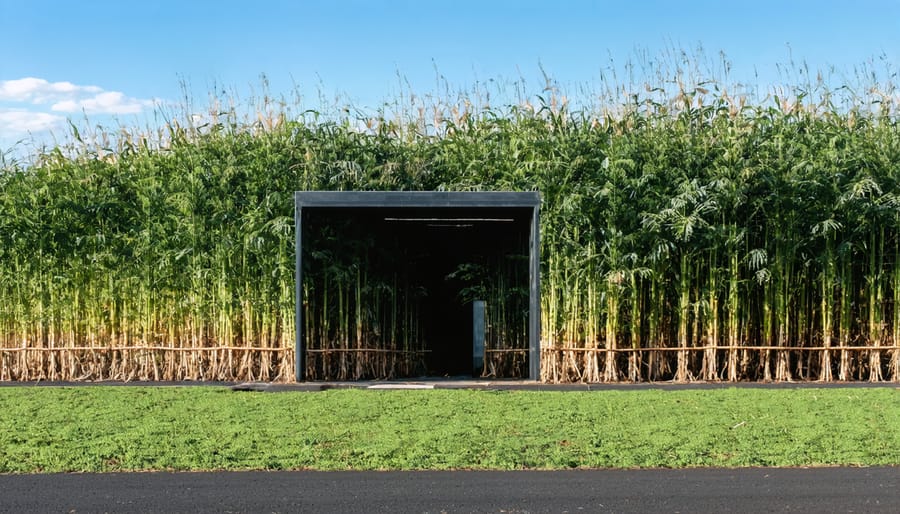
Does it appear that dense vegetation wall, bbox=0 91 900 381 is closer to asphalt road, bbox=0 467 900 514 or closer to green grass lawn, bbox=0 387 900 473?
green grass lawn, bbox=0 387 900 473

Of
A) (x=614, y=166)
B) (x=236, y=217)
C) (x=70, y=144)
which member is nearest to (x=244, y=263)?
(x=236, y=217)

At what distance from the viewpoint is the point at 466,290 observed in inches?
464

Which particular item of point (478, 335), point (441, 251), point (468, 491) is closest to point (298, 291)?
point (478, 335)

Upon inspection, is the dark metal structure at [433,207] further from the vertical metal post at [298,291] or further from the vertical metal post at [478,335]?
the vertical metal post at [478,335]

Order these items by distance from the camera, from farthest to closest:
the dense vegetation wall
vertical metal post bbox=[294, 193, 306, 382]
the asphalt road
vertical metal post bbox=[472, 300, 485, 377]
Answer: vertical metal post bbox=[472, 300, 485, 377]
the dense vegetation wall
vertical metal post bbox=[294, 193, 306, 382]
the asphalt road

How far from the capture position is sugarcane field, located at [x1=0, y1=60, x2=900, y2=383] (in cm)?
1071

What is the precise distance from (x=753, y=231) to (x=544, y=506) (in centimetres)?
698

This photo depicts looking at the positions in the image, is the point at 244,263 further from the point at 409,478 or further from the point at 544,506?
the point at 544,506

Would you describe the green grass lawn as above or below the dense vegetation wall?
below


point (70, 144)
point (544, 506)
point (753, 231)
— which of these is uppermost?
point (70, 144)

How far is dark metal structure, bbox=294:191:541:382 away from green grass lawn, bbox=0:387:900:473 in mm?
1033

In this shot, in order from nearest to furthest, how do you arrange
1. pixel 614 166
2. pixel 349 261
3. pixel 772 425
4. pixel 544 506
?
pixel 544 506, pixel 772 425, pixel 614 166, pixel 349 261

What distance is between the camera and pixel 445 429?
276 inches

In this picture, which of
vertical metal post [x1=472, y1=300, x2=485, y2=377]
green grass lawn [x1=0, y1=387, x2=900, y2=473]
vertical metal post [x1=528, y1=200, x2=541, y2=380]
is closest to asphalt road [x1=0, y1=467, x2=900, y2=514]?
green grass lawn [x1=0, y1=387, x2=900, y2=473]
